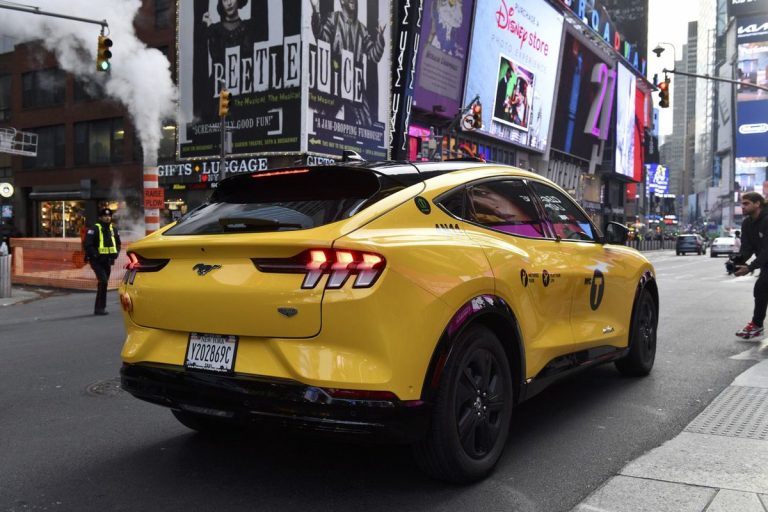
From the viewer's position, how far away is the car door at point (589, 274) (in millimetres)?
4566

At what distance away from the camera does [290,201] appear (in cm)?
348

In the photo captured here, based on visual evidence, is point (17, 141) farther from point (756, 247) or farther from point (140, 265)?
point (140, 265)

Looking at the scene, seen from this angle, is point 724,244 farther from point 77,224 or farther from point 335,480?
point 335,480

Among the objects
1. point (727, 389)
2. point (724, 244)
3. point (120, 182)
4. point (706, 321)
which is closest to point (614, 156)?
point (724, 244)

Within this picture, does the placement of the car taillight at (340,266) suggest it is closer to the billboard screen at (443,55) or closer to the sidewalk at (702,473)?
the sidewalk at (702,473)

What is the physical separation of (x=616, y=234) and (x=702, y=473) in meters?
2.31

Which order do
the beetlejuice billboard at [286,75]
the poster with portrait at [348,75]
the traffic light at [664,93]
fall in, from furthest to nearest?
1. the poster with portrait at [348,75]
2. the beetlejuice billboard at [286,75]
3. the traffic light at [664,93]

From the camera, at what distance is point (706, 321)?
9594 millimetres

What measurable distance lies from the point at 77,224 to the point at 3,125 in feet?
29.7

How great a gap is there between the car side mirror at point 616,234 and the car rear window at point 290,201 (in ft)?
8.27

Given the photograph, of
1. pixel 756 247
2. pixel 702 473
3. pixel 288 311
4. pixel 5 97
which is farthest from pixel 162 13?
pixel 702 473

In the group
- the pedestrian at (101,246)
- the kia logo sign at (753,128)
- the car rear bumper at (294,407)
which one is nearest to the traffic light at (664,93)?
the pedestrian at (101,246)

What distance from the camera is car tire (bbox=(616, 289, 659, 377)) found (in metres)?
5.63

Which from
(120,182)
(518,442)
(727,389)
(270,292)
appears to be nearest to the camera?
(270,292)
